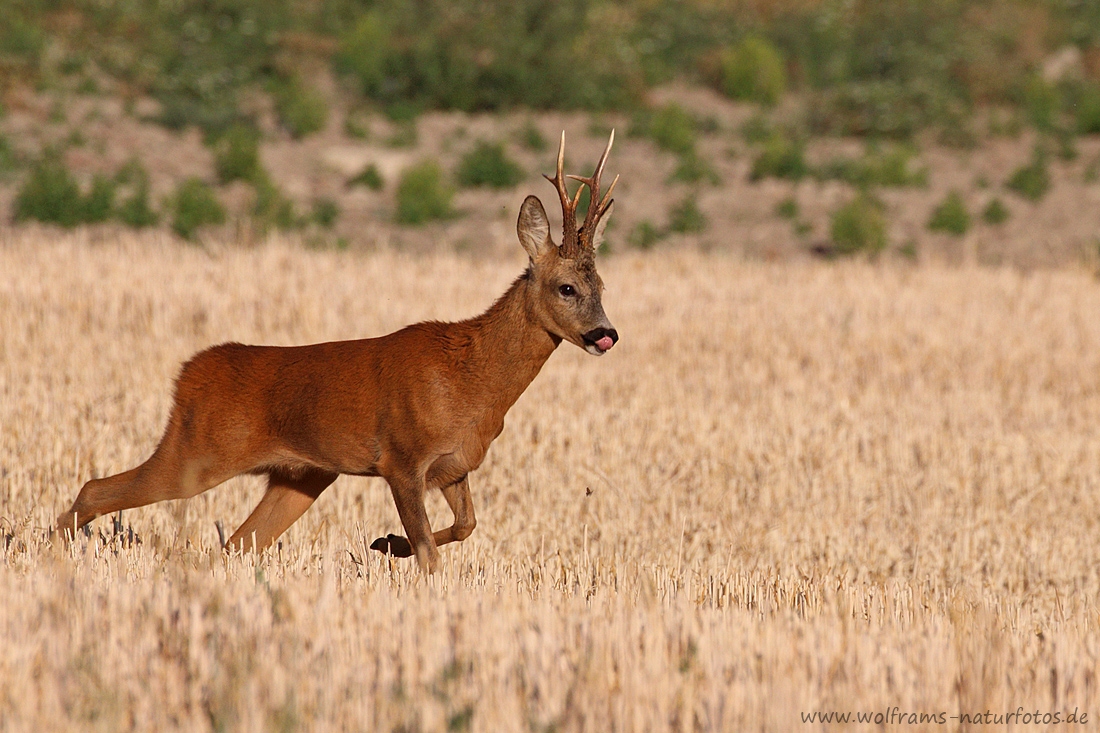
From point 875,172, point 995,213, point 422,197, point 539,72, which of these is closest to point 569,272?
point 422,197

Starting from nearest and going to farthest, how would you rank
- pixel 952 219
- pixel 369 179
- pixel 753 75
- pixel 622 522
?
pixel 622 522 → pixel 952 219 → pixel 369 179 → pixel 753 75

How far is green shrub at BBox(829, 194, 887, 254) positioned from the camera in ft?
63.0

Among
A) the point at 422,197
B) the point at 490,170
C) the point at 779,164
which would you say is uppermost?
the point at 779,164

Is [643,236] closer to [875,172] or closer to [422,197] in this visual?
[422,197]

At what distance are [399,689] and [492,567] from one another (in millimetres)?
2028

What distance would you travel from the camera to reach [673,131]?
2464cm

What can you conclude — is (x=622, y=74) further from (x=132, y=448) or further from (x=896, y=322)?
(x=132, y=448)

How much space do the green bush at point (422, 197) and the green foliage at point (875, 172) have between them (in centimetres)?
652

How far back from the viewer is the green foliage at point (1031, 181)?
74.7 feet

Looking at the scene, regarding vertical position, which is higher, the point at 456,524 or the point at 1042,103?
the point at 1042,103

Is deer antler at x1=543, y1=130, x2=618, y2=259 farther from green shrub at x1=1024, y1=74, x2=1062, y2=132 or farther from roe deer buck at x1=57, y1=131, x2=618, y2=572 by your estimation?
green shrub at x1=1024, y1=74, x2=1062, y2=132


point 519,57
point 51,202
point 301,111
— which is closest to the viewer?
point 51,202

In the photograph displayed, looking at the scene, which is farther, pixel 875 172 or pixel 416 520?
pixel 875 172

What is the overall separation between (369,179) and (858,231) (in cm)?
738
